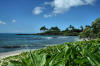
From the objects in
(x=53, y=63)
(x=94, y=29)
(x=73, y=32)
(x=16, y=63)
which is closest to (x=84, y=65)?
(x=53, y=63)

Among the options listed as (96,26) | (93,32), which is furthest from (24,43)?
(96,26)

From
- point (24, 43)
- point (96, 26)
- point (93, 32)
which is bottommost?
point (24, 43)

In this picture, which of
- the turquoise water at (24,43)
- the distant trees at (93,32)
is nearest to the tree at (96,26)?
the distant trees at (93,32)

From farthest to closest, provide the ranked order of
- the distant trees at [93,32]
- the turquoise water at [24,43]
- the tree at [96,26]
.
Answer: the tree at [96,26]
the distant trees at [93,32]
the turquoise water at [24,43]

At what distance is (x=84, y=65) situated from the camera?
0.62m

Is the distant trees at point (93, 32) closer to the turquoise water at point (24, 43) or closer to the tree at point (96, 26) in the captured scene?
the tree at point (96, 26)

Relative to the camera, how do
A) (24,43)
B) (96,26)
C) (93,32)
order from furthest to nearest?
1. (96,26)
2. (93,32)
3. (24,43)

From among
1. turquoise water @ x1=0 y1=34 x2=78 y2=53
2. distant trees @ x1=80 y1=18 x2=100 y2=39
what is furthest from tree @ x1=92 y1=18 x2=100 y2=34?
turquoise water @ x1=0 y1=34 x2=78 y2=53

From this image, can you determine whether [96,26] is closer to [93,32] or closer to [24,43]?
[93,32]

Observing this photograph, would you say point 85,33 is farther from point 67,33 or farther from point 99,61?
point 67,33

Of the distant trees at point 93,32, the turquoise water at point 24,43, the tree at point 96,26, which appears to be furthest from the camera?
the tree at point 96,26

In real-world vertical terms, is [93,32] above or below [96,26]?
below

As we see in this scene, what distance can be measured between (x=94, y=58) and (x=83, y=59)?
0.25 ft

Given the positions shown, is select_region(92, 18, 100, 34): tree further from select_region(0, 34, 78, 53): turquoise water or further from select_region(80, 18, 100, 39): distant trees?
select_region(0, 34, 78, 53): turquoise water
